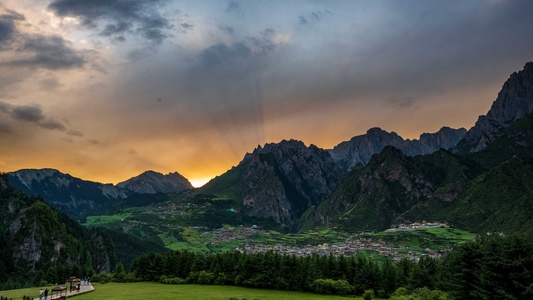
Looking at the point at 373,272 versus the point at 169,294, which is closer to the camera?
the point at 169,294

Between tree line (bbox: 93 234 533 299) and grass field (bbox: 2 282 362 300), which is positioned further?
grass field (bbox: 2 282 362 300)

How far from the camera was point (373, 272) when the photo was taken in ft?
319

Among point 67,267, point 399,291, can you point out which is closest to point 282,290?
point 399,291

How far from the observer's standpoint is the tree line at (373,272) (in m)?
50.2

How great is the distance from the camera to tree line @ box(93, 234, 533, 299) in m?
50.2

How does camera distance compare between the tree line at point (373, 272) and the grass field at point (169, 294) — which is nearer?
the tree line at point (373, 272)

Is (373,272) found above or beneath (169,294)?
above

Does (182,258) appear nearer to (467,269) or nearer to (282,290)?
(282,290)

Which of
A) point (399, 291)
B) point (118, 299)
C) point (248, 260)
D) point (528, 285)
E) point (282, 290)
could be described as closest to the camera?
point (528, 285)

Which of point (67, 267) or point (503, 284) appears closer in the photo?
point (503, 284)

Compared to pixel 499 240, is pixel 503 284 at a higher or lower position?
lower

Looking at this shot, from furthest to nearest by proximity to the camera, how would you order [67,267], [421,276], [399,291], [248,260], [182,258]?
[67,267] → [182,258] → [248,260] → [421,276] → [399,291]

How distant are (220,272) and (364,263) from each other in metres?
47.4

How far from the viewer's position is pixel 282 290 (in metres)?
97.2
